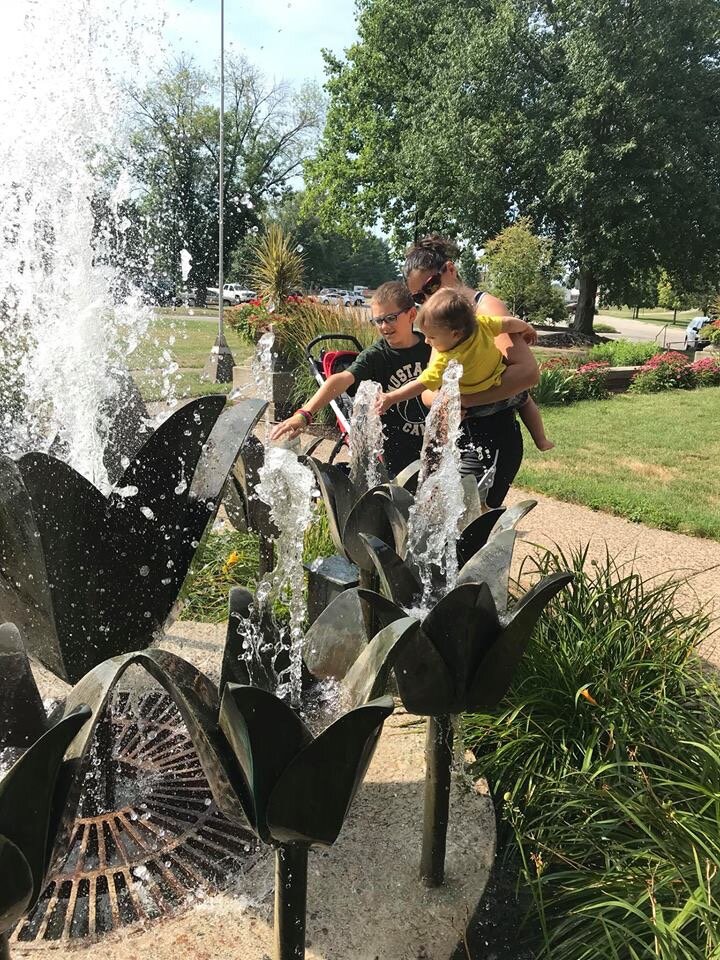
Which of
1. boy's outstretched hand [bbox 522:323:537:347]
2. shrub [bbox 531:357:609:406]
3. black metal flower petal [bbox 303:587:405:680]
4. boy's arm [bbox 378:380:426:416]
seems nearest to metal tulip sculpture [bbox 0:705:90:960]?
black metal flower petal [bbox 303:587:405:680]

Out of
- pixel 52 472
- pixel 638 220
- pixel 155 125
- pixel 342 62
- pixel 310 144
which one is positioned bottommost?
pixel 52 472

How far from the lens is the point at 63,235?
4.23 metres

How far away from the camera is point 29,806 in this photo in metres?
1.03

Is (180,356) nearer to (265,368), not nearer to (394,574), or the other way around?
(265,368)

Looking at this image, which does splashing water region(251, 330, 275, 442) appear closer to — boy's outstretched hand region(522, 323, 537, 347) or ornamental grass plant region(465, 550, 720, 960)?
boy's outstretched hand region(522, 323, 537, 347)

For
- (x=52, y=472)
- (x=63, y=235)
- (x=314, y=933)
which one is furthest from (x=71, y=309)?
(x=314, y=933)

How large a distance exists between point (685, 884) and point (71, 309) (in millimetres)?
4037

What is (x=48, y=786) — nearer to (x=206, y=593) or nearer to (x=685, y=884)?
(x=685, y=884)

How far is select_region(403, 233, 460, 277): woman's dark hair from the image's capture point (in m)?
3.22

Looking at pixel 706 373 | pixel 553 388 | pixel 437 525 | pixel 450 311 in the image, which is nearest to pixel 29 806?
pixel 437 525

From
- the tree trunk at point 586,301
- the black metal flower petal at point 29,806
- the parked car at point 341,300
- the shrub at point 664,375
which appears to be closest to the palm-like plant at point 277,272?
the parked car at point 341,300

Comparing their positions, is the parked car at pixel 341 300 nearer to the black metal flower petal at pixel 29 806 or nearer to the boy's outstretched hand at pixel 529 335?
the boy's outstretched hand at pixel 529 335

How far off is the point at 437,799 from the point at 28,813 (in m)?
1.06

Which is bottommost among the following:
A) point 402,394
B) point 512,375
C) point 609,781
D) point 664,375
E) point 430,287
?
point 609,781
